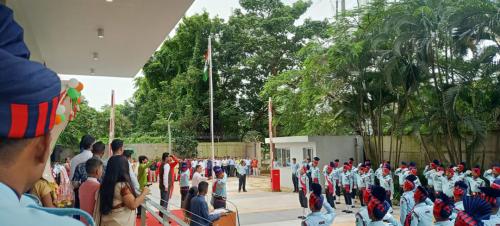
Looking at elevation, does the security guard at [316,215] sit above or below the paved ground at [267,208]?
above

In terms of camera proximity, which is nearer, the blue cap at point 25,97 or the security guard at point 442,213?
the blue cap at point 25,97

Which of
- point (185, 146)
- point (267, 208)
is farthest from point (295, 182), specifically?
point (185, 146)

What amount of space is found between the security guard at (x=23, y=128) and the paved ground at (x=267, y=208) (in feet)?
28.1

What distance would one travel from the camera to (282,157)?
19719 millimetres

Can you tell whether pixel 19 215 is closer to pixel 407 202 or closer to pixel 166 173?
pixel 407 202

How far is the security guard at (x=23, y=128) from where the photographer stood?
69 centimetres

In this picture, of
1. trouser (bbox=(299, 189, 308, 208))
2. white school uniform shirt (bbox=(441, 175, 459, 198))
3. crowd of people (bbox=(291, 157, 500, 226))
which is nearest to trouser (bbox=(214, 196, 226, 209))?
crowd of people (bbox=(291, 157, 500, 226))

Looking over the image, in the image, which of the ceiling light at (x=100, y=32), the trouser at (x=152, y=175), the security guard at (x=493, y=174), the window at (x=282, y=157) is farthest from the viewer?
the trouser at (x=152, y=175)

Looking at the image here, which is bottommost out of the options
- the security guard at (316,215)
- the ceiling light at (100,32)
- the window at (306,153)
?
the security guard at (316,215)

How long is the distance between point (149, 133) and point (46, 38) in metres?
27.0

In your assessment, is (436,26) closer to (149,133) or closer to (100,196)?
(100,196)

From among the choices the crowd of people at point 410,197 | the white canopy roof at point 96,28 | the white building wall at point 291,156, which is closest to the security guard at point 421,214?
the crowd of people at point 410,197

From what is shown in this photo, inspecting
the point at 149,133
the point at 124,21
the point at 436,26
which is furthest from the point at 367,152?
the point at 149,133

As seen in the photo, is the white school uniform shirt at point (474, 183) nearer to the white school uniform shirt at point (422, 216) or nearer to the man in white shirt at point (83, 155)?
the white school uniform shirt at point (422, 216)
